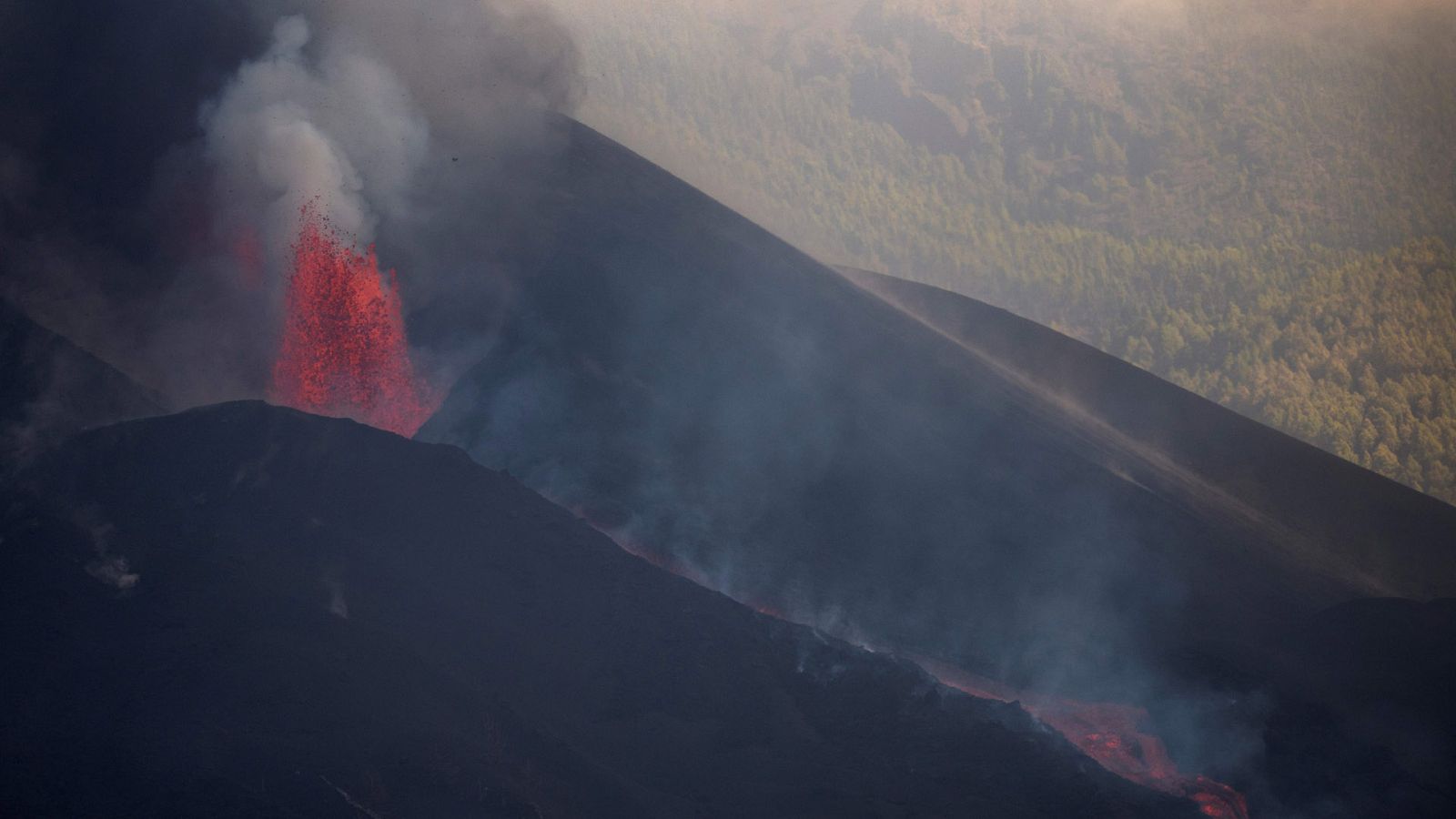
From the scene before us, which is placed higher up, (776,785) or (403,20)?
(403,20)

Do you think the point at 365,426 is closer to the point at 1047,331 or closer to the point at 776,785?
the point at 776,785

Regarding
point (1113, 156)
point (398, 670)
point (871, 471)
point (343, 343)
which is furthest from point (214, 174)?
point (1113, 156)

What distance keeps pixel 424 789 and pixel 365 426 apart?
344 inches

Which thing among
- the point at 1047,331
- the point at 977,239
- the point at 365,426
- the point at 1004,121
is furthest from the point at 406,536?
the point at 1004,121

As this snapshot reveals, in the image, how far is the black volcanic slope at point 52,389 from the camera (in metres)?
21.3

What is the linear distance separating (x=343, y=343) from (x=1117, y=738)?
18449 mm

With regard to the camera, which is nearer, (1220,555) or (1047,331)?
(1220,555)

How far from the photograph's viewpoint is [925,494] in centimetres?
2508

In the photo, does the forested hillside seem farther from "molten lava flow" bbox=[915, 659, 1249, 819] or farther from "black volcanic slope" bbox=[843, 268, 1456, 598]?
"molten lava flow" bbox=[915, 659, 1249, 819]

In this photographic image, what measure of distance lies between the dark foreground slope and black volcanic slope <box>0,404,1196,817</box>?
8.55 feet

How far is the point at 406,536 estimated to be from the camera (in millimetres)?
19953

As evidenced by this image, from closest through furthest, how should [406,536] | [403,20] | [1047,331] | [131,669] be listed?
[131,669] → [406,536] → [403,20] → [1047,331]

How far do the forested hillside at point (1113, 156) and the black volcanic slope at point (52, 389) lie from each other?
52992 mm

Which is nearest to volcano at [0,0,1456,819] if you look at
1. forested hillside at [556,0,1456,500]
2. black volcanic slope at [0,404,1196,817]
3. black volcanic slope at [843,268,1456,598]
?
black volcanic slope at [0,404,1196,817]
